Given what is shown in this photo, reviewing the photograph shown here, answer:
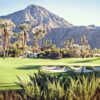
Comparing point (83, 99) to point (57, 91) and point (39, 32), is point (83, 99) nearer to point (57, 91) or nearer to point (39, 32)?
point (57, 91)

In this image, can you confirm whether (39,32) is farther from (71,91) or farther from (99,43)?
(99,43)

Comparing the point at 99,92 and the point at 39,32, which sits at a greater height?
the point at 39,32

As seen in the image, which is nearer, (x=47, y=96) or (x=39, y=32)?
(x=47, y=96)

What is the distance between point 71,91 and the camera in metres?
4.73

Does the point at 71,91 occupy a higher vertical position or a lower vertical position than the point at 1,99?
higher

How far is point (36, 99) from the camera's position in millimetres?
5223

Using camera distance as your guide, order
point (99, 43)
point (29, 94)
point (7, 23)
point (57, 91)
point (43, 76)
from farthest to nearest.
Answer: point (99, 43), point (7, 23), point (43, 76), point (29, 94), point (57, 91)

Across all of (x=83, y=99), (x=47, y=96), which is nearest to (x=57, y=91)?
(x=47, y=96)

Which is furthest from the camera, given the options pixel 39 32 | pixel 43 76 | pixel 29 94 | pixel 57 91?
pixel 39 32

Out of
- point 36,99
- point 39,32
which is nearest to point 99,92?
point 36,99

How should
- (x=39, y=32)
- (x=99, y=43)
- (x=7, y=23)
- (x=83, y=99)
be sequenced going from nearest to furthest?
(x=83, y=99)
(x=7, y=23)
(x=39, y=32)
(x=99, y=43)

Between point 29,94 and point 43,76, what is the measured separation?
84.6 inches

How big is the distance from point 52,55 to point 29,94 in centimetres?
6107

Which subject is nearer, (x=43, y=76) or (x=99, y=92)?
(x=99, y=92)
